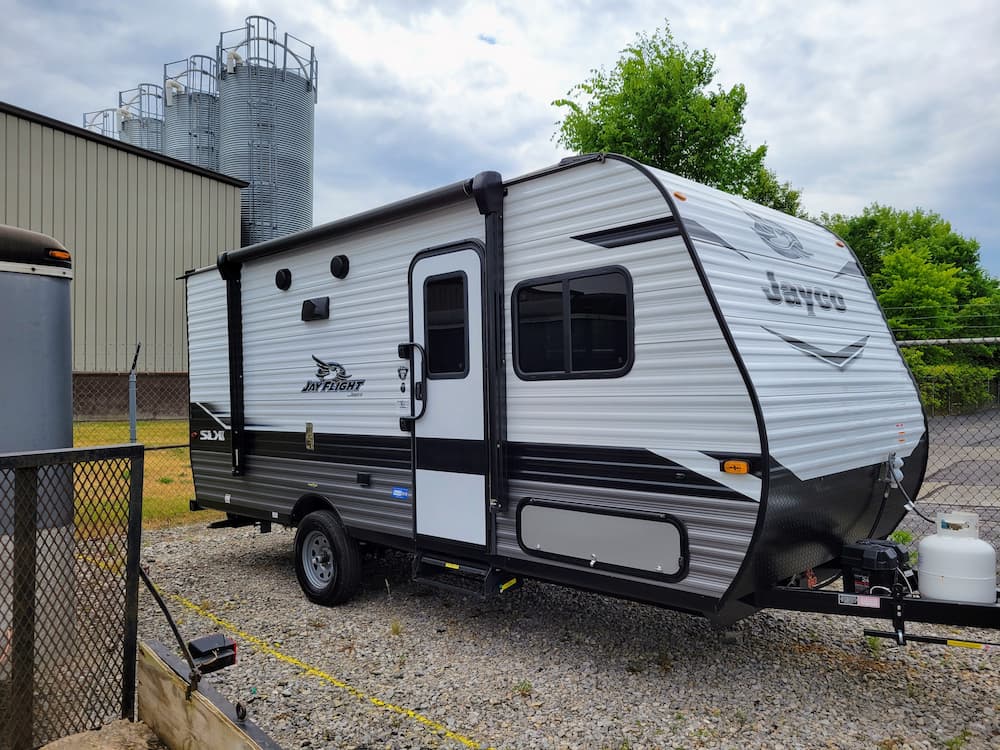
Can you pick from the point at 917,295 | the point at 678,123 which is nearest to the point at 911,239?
the point at 917,295

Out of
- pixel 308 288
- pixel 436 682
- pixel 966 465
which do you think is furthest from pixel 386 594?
pixel 966 465

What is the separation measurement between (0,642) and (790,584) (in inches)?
145

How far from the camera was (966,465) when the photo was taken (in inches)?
435

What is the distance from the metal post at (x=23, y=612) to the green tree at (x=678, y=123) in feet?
53.3

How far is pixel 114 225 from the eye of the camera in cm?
2122

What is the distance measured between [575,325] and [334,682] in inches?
96.7

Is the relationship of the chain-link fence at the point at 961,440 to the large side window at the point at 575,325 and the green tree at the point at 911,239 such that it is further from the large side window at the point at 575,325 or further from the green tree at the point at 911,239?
the green tree at the point at 911,239

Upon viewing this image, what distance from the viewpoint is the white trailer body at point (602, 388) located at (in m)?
3.55

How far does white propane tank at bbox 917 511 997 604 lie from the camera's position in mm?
3467

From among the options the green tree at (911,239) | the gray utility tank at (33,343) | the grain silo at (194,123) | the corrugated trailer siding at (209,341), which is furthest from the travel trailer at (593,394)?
the green tree at (911,239)

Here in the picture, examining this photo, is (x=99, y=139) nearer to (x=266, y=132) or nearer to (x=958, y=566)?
(x=266, y=132)

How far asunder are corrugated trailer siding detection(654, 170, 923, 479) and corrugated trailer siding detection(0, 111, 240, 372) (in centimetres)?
1987

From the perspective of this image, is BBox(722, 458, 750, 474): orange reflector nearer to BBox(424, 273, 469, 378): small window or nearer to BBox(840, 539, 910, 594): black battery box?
BBox(840, 539, 910, 594): black battery box

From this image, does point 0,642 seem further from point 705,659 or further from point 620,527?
point 705,659
